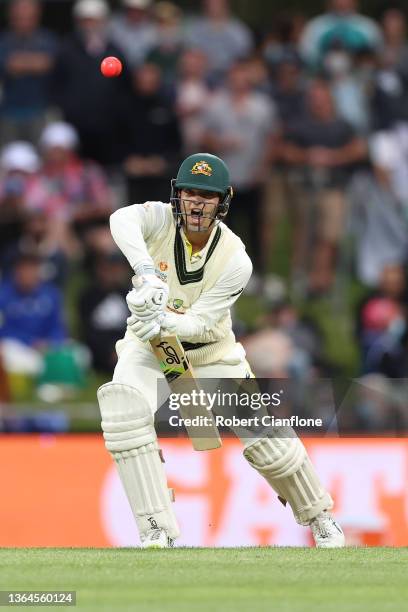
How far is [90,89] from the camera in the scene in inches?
511

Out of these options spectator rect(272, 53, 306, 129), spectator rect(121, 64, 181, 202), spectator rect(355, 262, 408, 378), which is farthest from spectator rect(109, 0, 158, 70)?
spectator rect(355, 262, 408, 378)

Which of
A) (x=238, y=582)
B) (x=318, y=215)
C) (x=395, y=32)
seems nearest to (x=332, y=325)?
(x=318, y=215)

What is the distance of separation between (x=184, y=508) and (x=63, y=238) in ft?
15.1

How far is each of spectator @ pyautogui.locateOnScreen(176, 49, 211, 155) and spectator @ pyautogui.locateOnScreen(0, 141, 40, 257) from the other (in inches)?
56.7

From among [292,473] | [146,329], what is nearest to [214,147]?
[292,473]

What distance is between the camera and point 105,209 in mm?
13078

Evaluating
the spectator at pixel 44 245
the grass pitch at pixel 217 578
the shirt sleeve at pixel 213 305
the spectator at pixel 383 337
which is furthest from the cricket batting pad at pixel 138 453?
the spectator at pixel 44 245

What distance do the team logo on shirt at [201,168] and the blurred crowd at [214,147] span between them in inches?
200

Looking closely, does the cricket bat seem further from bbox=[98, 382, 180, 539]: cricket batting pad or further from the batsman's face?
the batsman's face

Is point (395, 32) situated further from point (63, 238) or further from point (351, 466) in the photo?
point (351, 466)

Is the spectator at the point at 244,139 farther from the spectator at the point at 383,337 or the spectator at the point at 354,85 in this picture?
the spectator at the point at 383,337

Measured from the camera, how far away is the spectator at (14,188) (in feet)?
41.7

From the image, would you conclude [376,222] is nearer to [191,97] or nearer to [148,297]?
[191,97]

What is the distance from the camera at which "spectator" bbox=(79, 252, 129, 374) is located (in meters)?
12.2
